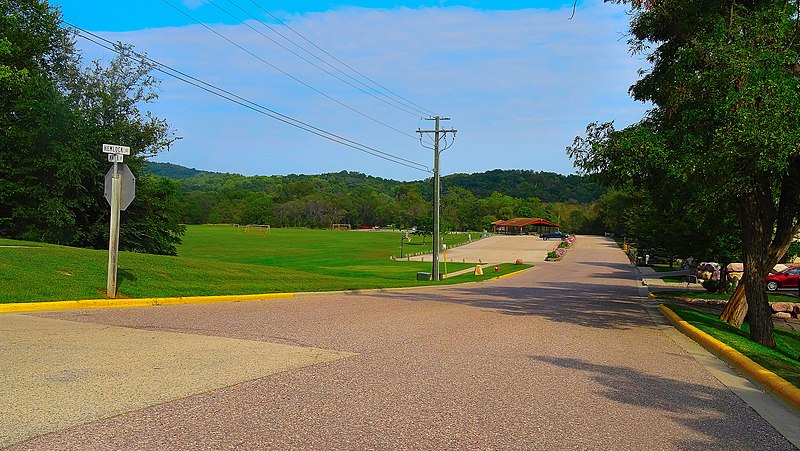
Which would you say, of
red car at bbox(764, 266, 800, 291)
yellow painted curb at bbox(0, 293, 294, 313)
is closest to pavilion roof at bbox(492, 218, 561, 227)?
red car at bbox(764, 266, 800, 291)

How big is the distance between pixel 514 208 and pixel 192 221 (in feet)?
313

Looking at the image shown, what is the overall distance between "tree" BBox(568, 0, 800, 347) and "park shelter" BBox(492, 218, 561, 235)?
151021 mm

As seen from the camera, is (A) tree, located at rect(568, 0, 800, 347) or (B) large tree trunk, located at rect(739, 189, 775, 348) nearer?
(A) tree, located at rect(568, 0, 800, 347)

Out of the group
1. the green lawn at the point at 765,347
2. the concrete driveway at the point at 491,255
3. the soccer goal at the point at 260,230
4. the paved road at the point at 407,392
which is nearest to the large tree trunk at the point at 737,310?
the green lawn at the point at 765,347

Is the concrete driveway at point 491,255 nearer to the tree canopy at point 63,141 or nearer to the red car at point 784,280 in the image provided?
the red car at point 784,280

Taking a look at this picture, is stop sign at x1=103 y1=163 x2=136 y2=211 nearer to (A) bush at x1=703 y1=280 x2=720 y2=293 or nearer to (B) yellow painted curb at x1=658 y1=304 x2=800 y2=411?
(B) yellow painted curb at x1=658 y1=304 x2=800 y2=411

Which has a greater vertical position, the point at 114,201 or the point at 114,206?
the point at 114,201

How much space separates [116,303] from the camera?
14.1 metres

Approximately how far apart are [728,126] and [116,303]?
42.9 ft

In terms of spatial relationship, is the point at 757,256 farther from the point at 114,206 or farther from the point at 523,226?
the point at 523,226

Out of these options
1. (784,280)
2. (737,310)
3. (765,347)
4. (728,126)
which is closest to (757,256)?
(765,347)

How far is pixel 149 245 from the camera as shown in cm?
3406

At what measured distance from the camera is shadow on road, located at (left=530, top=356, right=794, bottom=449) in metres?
5.57

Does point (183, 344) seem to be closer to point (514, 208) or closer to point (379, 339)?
point (379, 339)
